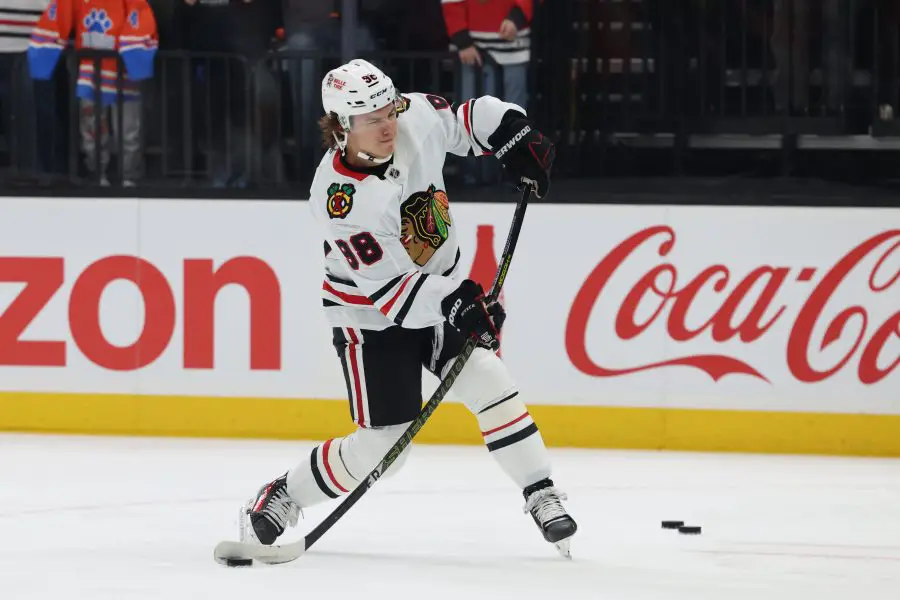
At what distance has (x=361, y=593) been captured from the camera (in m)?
3.31

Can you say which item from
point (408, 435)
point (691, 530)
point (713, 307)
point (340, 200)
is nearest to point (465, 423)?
point (713, 307)

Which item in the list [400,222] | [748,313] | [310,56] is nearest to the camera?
[400,222]

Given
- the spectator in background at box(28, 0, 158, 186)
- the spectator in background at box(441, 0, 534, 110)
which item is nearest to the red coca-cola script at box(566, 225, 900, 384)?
the spectator in background at box(441, 0, 534, 110)

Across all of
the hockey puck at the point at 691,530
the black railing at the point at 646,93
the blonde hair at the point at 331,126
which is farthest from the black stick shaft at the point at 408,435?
the black railing at the point at 646,93

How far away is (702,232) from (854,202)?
1.59 ft

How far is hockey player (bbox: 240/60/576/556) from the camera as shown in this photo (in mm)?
3336

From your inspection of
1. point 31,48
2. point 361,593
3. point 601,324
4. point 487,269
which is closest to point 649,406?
point 601,324

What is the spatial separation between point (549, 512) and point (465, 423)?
1638 millimetres

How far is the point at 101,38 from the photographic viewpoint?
5.38 meters

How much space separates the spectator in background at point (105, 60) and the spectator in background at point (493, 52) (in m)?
1.05

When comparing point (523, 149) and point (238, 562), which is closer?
point (238, 562)

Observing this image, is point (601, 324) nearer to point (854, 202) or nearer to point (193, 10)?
point (854, 202)

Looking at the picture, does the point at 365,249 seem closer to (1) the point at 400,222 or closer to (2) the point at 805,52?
(1) the point at 400,222

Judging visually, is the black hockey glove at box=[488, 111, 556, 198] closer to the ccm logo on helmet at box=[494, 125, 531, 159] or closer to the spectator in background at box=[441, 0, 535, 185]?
the ccm logo on helmet at box=[494, 125, 531, 159]
